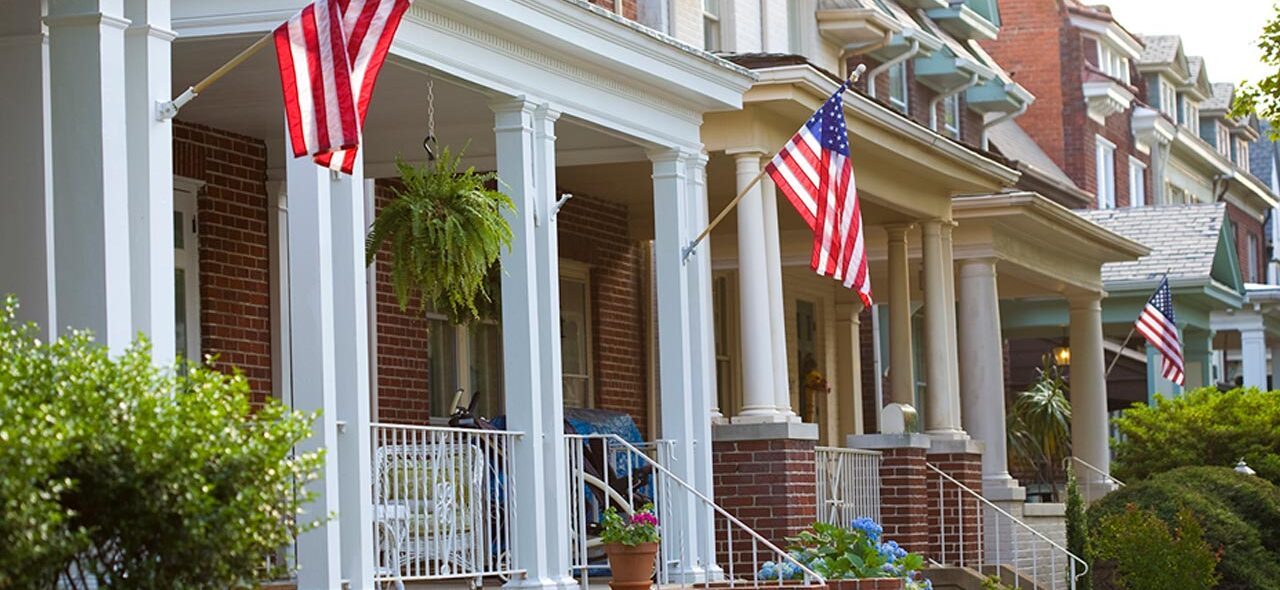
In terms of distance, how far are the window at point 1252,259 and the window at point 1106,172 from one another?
10797 mm

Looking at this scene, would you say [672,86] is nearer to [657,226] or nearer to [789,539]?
[657,226]

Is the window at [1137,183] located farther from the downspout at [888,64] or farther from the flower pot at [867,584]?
the flower pot at [867,584]

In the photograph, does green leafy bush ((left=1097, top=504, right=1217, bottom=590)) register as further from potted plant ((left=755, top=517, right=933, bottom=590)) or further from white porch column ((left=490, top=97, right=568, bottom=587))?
white porch column ((left=490, top=97, right=568, bottom=587))

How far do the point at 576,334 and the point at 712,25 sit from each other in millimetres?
3469

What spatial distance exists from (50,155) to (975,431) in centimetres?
1449

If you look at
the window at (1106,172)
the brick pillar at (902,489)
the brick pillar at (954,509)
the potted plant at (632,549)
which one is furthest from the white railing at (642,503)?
the window at (1106,172)

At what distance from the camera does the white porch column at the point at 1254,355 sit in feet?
111

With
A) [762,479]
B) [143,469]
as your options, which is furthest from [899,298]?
[143,469]

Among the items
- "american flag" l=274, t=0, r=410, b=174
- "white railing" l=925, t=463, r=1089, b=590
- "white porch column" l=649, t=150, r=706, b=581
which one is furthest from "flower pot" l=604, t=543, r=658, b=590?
"white railing" l=925, t=463, r=1089, b=590

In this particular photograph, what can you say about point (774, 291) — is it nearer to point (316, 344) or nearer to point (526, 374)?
point (526, 374)

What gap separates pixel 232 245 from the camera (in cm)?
1455

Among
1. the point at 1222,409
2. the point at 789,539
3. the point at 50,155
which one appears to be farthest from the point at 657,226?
the point at 1222,409

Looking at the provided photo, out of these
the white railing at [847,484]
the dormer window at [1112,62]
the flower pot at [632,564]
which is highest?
the dormer window at [1112,62]

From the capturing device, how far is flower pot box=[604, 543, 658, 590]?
1312 centimetres
